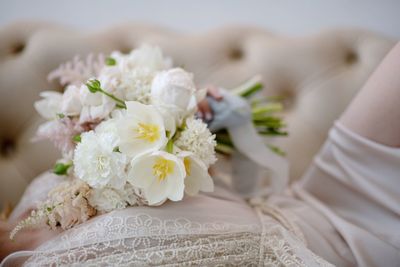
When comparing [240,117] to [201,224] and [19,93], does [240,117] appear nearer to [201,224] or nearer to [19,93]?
[201,224]

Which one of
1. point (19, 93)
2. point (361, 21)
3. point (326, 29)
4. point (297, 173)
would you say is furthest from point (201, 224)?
point (361, 21)

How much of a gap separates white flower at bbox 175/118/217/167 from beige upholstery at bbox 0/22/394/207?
1.66 feet

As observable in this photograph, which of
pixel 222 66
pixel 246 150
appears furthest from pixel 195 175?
pixel 222 66

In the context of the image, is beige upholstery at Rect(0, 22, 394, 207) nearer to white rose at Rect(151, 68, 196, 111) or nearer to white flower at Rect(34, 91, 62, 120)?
white flower at Rect(34, 91, 62, 120)

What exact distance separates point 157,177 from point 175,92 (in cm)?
14

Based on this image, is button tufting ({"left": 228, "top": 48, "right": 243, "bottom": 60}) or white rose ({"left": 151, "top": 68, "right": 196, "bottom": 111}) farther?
button tufting ({"left": 228, "top": 48, "right": 243, "bottom": 60})

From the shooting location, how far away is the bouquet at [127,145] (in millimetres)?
534

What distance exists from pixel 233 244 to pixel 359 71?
722mm

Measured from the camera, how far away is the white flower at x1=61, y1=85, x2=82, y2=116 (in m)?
0.61

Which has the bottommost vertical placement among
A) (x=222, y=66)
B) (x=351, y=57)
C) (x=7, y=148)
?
(x=7, y=148)

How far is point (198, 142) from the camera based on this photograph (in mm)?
553

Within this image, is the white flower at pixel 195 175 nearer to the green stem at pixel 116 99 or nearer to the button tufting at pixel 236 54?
the green stem at pixel 116 99

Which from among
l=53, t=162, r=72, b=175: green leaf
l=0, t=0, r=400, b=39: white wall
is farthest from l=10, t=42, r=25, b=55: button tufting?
l=53, t=162, r=72, b=175: green leaf

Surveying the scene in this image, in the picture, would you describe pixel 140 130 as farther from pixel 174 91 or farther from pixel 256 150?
pixel 256 150
